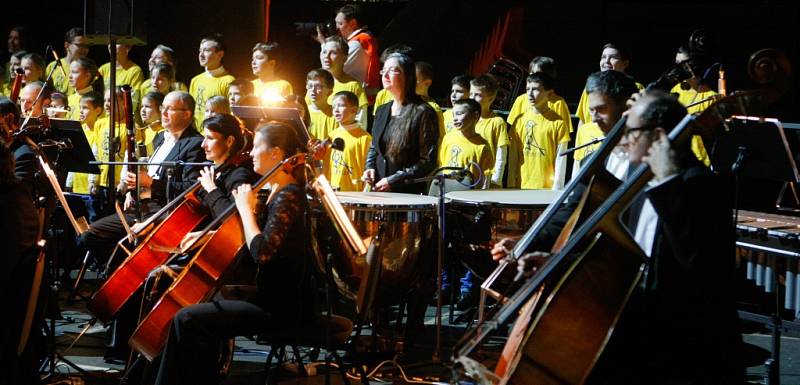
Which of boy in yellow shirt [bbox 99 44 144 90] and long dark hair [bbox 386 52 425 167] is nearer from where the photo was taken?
long dark hair [bbox 386 52 425 167]

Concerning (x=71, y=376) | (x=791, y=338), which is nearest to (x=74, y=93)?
(x=71, y=376)

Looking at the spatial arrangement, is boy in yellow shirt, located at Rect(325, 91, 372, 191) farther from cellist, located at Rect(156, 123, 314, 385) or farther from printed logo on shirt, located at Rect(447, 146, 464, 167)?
cellist, located at Rect(156, 123, 314, 385)

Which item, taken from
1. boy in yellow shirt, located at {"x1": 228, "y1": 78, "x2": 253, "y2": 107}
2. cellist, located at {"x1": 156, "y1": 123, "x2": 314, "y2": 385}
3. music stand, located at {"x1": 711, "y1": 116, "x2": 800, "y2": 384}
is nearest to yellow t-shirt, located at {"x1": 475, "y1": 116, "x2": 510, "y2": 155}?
boy in yellow shirt, located at {"x1": 228, "y1": 78, "x2": 253, "y2": 107}

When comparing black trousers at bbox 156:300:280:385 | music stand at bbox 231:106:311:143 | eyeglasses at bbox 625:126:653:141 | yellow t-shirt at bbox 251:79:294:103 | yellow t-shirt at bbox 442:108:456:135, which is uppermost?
yellow t-shirt at bbox 251:79:294:103

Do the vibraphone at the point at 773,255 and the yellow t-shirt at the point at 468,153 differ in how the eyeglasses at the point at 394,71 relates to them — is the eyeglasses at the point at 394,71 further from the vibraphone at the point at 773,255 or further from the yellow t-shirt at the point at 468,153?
the vibraphone at the point at 773,255

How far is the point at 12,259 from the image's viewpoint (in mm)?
4527

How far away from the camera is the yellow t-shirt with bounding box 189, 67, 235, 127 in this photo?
9211 millimetres

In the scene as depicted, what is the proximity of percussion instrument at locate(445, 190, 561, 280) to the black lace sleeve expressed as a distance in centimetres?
141

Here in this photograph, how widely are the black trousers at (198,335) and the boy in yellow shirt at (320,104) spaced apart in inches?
152

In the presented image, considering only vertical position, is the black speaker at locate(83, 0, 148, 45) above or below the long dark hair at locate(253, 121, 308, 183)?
above

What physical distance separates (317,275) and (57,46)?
927 cm

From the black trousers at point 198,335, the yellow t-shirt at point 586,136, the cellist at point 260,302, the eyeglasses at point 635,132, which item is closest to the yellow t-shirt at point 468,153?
the yellow t-shirt at point 586,136

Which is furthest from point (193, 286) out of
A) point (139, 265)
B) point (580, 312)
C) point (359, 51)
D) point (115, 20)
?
point (359, 51)

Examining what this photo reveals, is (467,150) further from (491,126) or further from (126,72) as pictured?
(126,72)
